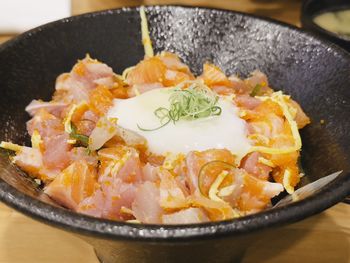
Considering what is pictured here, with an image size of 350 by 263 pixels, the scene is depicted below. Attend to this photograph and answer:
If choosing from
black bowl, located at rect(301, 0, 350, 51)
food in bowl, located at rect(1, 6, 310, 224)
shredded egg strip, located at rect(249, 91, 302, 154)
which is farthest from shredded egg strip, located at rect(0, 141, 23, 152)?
black bowl, located at rect(301, 0, 350, 51)

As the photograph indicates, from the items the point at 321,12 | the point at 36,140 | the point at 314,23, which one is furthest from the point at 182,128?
the point at 321,12

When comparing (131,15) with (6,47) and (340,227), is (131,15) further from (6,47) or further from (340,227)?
(340,227)

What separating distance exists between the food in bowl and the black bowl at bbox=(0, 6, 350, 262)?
0.08 metres

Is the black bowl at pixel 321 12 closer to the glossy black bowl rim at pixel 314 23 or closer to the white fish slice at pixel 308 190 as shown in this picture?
the glossy black bowl rim at pixel 314 23

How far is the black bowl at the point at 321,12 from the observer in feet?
7.87

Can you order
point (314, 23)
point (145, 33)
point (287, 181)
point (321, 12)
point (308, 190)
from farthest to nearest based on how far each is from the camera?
point (321, 12), point (314, 23), point (145, 33), point (287, 181), point (308, 190)

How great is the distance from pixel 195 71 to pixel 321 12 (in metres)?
1.28

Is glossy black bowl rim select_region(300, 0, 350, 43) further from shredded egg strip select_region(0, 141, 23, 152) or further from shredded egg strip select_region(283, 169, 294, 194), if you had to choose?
shredded egg strip select_region(0, 141, 23, 152)

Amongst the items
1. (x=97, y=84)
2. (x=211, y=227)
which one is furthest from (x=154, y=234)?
(x=97, y=84)

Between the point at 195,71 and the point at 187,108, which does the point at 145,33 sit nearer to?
the point at 195,71

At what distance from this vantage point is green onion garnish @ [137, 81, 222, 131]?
61.6 inches

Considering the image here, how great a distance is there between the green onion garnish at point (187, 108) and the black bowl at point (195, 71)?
1.28 feet

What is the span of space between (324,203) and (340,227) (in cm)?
64

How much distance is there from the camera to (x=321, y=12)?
2938 millimetres
